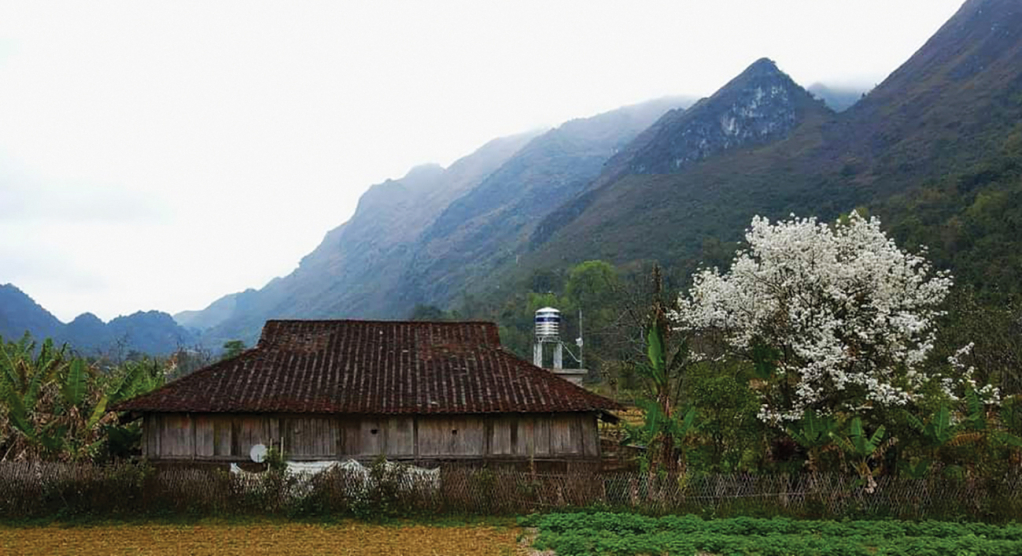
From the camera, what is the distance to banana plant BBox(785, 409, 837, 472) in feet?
64.2

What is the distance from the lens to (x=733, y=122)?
166m

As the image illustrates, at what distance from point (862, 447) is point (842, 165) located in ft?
386

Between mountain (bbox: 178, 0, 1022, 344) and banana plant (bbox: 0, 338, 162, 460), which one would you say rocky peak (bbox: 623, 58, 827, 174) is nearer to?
mountain (bbox: 178, 0, 1022, 344)

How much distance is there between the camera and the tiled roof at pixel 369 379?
21.5 meters

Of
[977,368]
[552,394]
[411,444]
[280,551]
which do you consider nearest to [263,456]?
[411,444]

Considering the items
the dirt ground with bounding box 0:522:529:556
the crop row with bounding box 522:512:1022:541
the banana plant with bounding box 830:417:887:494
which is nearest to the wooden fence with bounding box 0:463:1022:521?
the banana plant with bounding box 830:417:887:494

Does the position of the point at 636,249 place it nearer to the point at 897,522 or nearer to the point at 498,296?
the point at 498,296

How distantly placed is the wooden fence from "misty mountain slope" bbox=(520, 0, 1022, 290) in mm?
62477

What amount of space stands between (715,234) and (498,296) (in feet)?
121

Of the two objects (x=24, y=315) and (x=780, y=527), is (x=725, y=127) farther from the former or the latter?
(x=780, y=527)

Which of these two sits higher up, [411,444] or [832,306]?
[832,306]

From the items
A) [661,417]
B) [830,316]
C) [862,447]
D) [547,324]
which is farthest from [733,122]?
[862,447]

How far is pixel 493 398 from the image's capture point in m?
22.1

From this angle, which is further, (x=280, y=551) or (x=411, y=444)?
(x=411, y=444)
